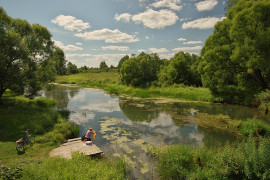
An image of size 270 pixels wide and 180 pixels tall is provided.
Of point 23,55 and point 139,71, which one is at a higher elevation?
point 23,55

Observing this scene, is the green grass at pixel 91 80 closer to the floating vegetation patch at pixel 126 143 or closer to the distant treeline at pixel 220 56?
the distant treeline at pixel 220 56

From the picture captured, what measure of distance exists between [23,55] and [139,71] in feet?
111

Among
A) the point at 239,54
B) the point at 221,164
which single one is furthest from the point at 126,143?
the point at 239,54

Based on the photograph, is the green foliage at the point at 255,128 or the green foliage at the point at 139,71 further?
the green foliage at the point at 139,71

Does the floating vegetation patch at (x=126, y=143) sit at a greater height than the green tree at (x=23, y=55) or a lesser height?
lesser

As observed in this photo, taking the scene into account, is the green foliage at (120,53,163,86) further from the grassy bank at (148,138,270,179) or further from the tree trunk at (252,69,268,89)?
the grassy bank at (148,138,270,179)

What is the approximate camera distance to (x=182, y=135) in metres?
13.7

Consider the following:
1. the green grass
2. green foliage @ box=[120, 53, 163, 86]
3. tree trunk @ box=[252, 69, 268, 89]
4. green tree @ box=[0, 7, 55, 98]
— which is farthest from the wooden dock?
the green grass

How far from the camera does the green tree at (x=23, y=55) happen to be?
50.2ft

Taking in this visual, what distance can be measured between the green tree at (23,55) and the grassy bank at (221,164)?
15.9 m

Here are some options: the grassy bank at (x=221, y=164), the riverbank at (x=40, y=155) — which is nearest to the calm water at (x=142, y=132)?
the grassy bank at (x=221, y=164)

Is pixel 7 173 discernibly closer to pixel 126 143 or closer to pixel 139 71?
pixel 126 143

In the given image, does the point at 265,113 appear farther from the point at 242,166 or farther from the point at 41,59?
the point at 41,59

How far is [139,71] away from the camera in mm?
47656
